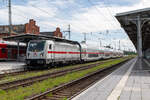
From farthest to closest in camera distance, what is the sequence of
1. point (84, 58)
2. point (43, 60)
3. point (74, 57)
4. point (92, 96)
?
point (84, 58), point (74, 57), point (43, 60), point (92, 96)

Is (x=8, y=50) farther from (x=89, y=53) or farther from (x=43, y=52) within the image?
(x=89, y=53)

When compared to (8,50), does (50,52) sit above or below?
below

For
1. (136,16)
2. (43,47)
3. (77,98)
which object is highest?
(136,16)

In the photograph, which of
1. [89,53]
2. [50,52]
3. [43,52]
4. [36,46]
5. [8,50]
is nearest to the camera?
[43,52]

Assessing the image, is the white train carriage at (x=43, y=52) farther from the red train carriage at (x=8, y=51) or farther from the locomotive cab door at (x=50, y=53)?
the red train carriage at (x=8, y=51)

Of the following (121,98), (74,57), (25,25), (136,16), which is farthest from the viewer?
(25,25)

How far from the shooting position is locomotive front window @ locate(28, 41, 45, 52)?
2133 centimetres

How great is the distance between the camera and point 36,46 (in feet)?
70.6

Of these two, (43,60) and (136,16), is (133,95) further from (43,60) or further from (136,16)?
(136,16)

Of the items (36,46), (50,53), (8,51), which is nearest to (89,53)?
(8,51)

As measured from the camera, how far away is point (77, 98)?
775 cm

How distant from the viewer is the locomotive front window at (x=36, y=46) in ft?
70.0

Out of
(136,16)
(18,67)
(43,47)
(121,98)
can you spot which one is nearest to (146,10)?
(136,16)

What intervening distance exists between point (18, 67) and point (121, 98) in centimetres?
1657
